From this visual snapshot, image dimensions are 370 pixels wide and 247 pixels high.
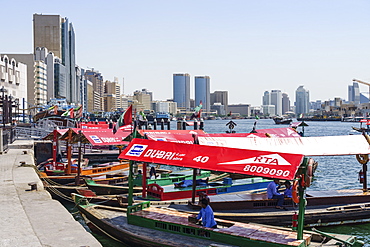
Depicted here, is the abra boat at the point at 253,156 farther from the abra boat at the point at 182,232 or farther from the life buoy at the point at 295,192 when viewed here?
the abra boat at the point at 182,232

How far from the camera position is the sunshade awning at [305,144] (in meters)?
19.6

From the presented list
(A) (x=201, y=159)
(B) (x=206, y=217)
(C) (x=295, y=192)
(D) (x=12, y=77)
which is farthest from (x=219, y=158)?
(D) (x=12, y=77)

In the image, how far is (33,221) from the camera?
15.3m

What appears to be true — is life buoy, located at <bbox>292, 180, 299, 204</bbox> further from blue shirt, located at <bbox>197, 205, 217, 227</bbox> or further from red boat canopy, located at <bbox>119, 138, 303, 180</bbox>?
blue shirt, located at <bbox>197, 205, 217, 227</bbox>

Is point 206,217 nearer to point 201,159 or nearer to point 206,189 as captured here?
point 201,159

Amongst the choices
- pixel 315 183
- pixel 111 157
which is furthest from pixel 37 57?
pixel 315 183

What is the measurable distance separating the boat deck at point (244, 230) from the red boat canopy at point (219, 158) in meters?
1.98

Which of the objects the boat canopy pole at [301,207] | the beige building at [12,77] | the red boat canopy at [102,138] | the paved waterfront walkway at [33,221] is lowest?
the paved waterfront walkway at [33,221]

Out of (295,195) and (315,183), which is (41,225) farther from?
(315,183)

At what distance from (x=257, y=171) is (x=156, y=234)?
448 centimetres

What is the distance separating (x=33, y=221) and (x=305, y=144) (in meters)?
12.1

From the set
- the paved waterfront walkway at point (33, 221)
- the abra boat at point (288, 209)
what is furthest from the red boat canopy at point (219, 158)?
the abra boat at point (288, 209)

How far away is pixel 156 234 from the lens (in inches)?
614

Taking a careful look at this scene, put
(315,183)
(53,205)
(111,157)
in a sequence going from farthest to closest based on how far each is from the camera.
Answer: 1. (111,157)
2. (315,183)
3. (53,205)
